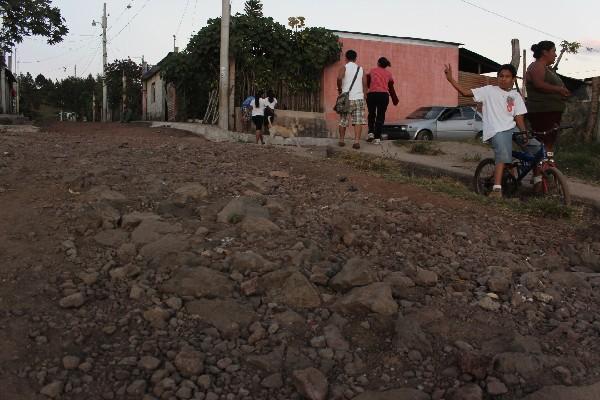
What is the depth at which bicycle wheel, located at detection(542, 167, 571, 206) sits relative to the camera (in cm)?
512

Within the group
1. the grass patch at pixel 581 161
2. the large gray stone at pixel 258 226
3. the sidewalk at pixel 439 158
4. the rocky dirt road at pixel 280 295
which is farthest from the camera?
the grass patch at pixel 581 161

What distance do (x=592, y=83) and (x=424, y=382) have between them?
828 cm

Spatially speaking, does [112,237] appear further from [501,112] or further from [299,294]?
[501,112]

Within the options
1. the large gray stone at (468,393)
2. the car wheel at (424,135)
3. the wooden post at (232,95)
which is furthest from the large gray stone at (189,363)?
the car wheel at (424,135)

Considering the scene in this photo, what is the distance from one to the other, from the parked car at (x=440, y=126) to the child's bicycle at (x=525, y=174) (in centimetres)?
773

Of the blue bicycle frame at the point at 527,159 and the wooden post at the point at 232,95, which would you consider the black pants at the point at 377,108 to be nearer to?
the blue bicycle frame at the point at 527,159

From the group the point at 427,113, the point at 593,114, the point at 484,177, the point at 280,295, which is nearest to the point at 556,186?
the point at 484,177

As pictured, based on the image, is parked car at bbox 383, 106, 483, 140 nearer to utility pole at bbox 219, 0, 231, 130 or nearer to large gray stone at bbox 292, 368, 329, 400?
utility pole at bbox 219, 0, 231, 130

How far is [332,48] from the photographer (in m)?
14.5

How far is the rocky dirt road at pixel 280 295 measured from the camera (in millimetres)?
2381

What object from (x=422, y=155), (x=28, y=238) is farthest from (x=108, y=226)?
(x=422, y=155)

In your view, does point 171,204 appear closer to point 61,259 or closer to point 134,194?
point 134,194

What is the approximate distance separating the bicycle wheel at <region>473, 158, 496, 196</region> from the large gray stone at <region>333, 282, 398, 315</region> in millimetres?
3195

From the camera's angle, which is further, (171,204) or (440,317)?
(171,204)
